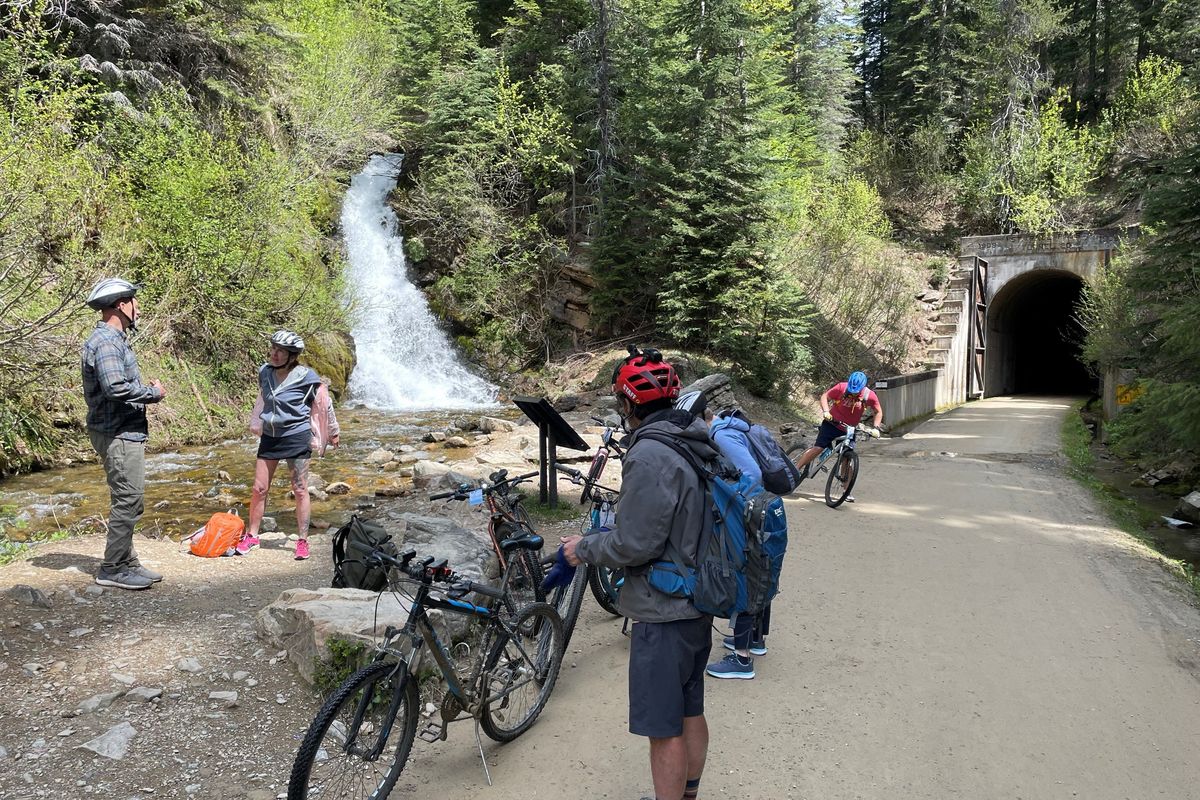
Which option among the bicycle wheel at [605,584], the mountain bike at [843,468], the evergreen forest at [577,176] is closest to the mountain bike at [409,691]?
the bicycle wheel at [605,584]

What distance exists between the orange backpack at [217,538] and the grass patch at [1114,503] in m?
8.57

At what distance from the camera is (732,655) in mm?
4754

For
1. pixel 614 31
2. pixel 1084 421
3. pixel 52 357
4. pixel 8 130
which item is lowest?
pixel 1084 421

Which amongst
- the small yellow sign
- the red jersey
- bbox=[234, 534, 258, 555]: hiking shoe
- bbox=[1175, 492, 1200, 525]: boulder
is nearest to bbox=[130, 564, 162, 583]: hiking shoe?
bbox=[234, 534, 258, 555]: hiking shoe

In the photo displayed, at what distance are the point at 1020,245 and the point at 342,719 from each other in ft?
105

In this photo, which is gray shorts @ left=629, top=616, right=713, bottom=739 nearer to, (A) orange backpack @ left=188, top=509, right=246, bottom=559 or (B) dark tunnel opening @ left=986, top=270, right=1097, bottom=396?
(A) orange backpack @ left=188, top=509, right=246, bottom=559

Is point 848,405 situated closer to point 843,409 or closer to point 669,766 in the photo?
point 843,409

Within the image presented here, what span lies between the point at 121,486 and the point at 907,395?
64.0ft

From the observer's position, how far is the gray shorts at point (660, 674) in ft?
9.05

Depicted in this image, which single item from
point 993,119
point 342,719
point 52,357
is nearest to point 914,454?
point 342,719

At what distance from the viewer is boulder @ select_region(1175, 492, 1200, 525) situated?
9852 millimetres

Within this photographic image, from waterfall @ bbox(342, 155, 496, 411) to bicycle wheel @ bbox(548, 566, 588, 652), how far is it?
13.9 metres

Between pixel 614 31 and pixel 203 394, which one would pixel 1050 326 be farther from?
pixel 203 394

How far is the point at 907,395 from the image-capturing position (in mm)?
20719
